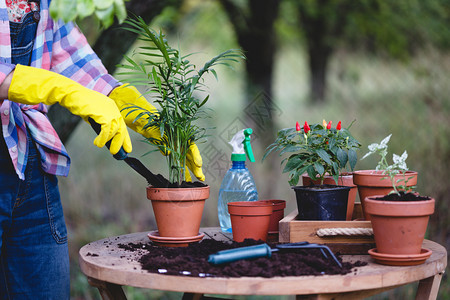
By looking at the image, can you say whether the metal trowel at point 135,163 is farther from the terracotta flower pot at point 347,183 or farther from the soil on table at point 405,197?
the soil on table at point 405,197

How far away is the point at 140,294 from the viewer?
3.38 meters

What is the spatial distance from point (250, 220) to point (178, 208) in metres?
0.21

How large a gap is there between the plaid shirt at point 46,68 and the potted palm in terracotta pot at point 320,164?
65 centimetres

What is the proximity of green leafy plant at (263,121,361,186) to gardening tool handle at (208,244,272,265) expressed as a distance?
0.31m

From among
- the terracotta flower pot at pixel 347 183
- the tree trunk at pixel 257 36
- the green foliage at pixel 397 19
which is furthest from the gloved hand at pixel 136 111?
the green foliage at pixel 397 19

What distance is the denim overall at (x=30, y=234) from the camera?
1577 millimetres

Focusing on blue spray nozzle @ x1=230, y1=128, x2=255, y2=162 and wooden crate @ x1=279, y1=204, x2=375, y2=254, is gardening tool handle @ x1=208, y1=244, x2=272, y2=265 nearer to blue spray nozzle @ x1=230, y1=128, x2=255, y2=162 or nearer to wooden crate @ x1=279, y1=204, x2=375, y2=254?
wooden crate @ x1=279, y1=204, x2=375, y2=254

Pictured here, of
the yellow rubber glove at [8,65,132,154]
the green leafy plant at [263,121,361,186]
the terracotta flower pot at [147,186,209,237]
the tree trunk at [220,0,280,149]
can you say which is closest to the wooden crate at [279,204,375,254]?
the green leafy plant at [263,121,361,186]

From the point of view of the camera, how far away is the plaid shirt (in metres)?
1.53

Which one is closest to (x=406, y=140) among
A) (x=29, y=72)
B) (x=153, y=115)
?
(x=153, y=115)

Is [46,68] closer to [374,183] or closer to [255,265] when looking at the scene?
[255,265]

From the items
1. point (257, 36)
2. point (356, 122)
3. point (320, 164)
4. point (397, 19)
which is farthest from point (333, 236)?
point (397, 19)

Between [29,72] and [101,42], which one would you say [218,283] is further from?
[101,42]

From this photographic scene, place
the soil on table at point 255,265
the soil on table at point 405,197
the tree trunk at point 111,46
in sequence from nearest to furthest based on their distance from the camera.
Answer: the soil on table at point 255,265
the soil on table at point 405,197
the tree trunk at point 111,46
